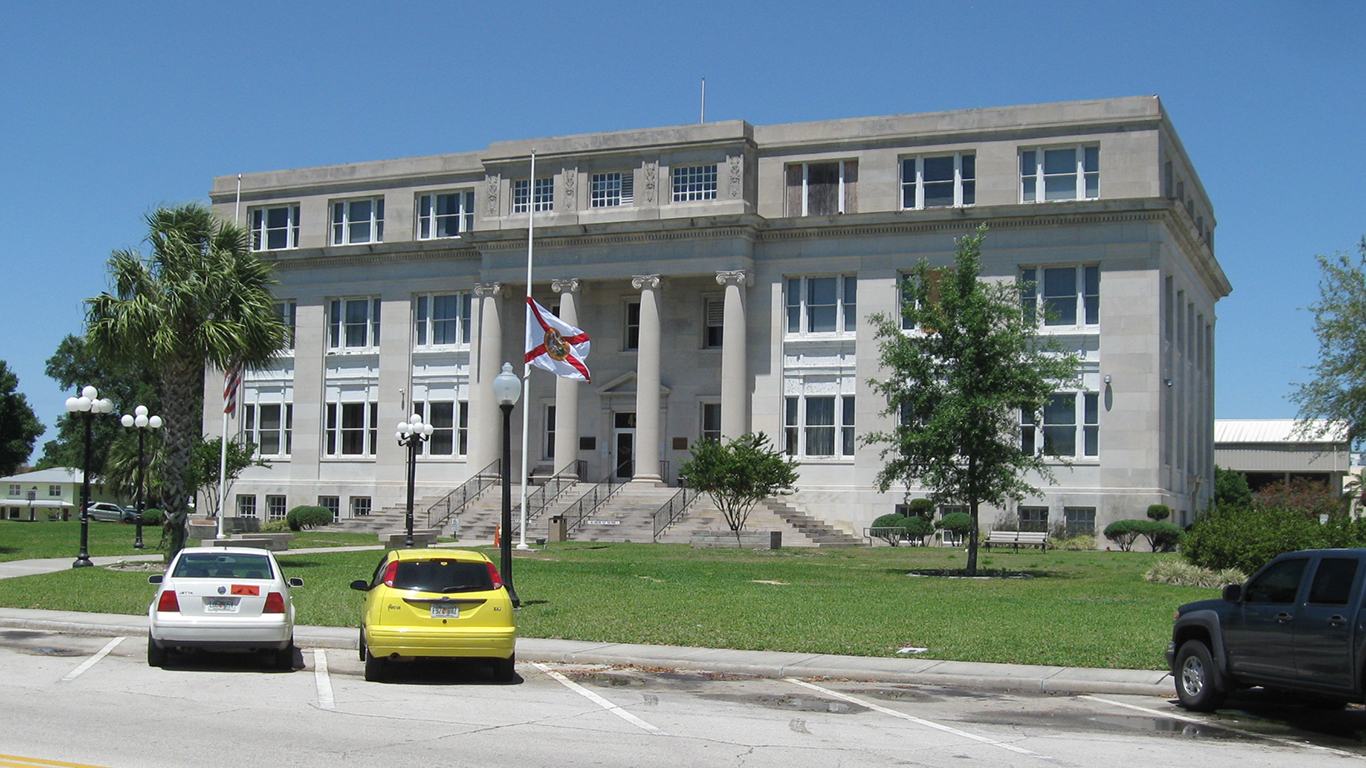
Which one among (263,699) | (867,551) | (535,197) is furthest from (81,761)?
(535,197)

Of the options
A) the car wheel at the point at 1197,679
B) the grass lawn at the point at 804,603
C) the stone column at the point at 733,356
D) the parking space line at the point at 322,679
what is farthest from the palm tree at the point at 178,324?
the car wheel at the point at 1197,679

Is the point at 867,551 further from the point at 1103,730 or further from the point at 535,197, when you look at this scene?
the point at 1103,730

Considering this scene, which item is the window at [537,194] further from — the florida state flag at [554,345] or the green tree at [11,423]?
the green tree at [11,423]

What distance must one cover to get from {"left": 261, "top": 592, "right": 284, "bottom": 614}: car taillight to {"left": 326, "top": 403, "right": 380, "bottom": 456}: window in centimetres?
4161

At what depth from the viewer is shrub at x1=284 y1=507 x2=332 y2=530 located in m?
52.3

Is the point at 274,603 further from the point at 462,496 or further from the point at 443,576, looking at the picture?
the point at 462,496

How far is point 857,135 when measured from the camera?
4862 centimetres

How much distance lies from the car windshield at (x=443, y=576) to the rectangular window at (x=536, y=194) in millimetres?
37634

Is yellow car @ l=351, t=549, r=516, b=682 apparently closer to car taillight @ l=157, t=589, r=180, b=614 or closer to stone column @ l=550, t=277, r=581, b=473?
car taillight @ l=157, t=589, r=180, b=614

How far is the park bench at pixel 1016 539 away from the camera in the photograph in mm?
42750

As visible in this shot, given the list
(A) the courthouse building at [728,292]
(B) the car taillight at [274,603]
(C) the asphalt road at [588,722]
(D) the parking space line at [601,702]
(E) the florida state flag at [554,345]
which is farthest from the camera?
(A) the courthouse building at [728,292]

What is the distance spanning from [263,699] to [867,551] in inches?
1160

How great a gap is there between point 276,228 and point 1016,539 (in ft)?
117

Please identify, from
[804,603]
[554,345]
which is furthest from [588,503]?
[804,603]
